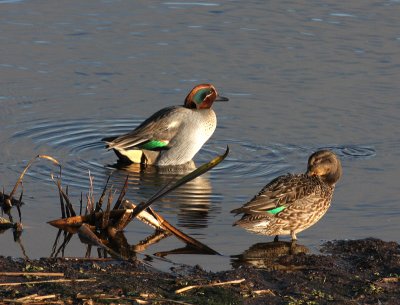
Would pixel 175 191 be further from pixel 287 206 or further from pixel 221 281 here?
pixel 221 281

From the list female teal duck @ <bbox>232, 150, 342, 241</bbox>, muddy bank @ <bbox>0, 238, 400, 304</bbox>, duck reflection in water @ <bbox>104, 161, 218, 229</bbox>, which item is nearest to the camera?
muddy bank @ <bbox>0, 238, 400, 304</bbox>

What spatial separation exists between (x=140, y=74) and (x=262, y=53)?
2.00 meters

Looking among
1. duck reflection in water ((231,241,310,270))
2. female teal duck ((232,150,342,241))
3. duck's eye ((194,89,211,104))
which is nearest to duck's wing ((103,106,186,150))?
duck's eye ((194,89,211,104))

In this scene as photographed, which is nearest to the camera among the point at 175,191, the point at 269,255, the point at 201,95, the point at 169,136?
the point at 269,255

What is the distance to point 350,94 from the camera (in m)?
13.9

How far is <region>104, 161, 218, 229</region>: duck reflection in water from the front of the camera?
9.86m

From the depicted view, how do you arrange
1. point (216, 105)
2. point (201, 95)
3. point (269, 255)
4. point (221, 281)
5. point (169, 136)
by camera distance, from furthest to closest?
point (216, 105), point (201, 95), point (169, 136), point (269, 255), point (221, 281)

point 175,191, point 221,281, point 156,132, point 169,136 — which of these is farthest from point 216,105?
point 221,281

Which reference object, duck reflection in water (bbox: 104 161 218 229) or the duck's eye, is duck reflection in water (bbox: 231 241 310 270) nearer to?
duck reflection in water (bbox: 104 161 218 229)

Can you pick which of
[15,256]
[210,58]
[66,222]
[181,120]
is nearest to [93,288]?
[15,256]

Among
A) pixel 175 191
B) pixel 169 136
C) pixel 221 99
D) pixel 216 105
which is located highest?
pixel 221 99

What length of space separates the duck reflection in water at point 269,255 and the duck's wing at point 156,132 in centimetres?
373

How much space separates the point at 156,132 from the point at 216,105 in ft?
6.25

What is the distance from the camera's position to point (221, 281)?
7.23m
